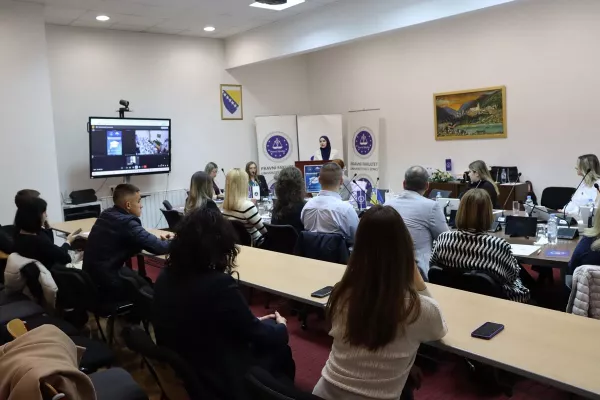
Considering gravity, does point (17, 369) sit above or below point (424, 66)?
below

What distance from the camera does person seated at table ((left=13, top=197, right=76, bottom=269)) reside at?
3.27m

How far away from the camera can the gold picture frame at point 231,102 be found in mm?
8658

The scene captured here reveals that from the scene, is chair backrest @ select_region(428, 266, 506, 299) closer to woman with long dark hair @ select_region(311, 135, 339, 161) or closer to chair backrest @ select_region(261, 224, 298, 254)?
chair backrest @ select_region(261, 224, 298, 254)

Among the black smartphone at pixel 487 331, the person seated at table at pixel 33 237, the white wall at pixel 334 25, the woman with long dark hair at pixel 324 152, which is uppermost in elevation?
the white wall at pixel 334 25

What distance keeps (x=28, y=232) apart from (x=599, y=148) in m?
6.39

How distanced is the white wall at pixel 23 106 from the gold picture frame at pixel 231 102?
10.3 feet

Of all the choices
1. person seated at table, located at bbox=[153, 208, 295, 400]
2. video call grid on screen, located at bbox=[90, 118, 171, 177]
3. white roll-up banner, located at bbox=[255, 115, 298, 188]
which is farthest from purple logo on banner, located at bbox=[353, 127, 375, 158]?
person seated at table, located at bbox=[153, 208, 295, 400]

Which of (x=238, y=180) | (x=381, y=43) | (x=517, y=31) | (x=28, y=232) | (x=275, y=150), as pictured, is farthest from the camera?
(x=275, y=150)

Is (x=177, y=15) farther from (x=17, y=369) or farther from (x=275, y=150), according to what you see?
(x=17, y=369)

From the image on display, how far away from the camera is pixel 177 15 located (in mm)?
6801

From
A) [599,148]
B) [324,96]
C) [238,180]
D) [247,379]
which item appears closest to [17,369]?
[247,379]

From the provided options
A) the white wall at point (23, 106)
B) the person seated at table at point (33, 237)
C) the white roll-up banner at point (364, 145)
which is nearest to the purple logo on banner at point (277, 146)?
the white roll-up banner at point (364, 145)

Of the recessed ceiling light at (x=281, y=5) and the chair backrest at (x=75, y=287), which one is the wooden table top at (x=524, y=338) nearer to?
the chair backrest at (x=75, y=287)

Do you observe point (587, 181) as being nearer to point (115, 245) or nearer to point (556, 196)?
point (556, 196)
